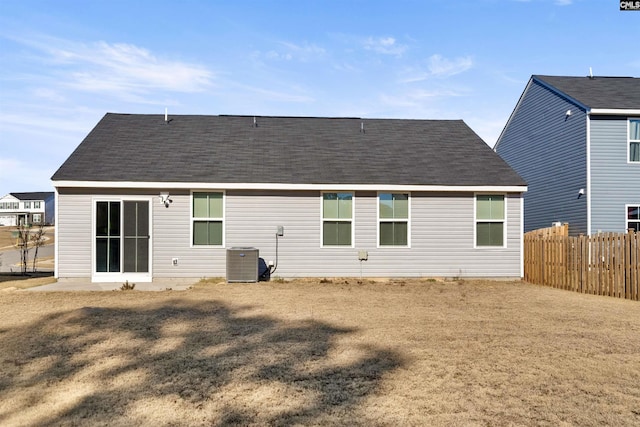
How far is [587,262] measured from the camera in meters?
12.3

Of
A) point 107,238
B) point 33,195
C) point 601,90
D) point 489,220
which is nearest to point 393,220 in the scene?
point 489,220

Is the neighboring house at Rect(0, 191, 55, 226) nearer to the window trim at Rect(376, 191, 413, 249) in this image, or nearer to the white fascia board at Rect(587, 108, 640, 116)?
the window trim at Rect(376, 191, 413, 249)

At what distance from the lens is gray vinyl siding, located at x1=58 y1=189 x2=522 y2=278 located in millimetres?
13391

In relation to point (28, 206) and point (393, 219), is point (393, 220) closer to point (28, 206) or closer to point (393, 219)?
point (393, 219)

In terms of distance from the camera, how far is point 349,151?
15.8 metres

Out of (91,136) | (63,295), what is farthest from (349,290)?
(91,136)

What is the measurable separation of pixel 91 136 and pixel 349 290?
9.21 meters

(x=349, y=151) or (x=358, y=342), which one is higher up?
(x=349, y=151)

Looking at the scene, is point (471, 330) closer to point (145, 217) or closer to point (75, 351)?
point (75, 351)

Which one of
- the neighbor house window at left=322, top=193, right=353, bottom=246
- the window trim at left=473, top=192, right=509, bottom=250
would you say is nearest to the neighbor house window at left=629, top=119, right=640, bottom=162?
the window trim at left=473, top=192, right=509, bottom=250

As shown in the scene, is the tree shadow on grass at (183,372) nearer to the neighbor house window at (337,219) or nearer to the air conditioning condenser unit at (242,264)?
the air conditioning condenser unit at (242,264)

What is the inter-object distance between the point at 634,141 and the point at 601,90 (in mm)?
2535

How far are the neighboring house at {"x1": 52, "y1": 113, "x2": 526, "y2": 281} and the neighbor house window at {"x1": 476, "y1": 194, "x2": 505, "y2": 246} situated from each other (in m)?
0.03

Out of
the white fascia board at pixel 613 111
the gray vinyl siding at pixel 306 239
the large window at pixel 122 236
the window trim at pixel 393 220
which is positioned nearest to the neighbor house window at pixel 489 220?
the gray vinyl siding at pixel 306 239
